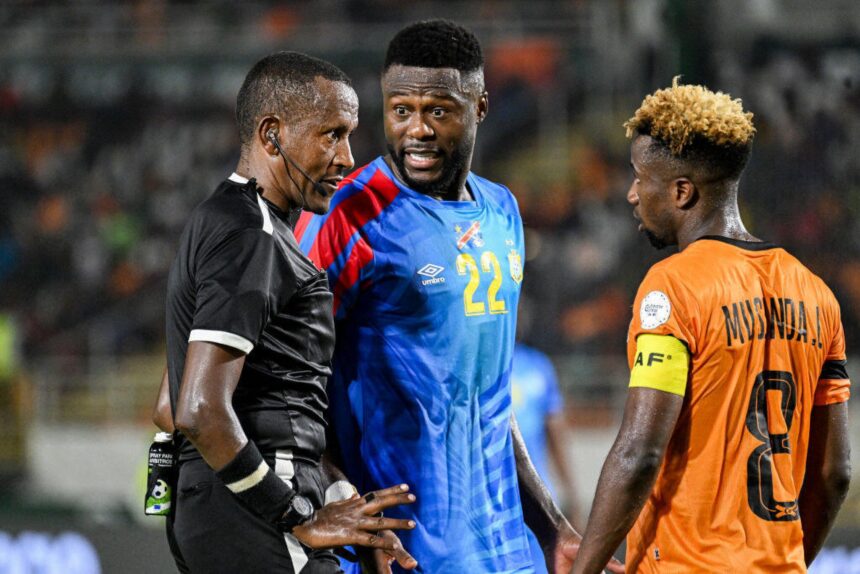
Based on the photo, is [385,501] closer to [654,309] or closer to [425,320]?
[425,320]

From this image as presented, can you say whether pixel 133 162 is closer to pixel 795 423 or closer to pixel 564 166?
pixel 564 166

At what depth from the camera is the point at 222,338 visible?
9.22 ft

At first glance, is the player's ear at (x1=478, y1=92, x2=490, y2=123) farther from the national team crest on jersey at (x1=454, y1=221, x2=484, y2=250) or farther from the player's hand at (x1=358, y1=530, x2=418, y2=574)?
the player's hand at (x1=358, y1=530, x2=418, y2=574)

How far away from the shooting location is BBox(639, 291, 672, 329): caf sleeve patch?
10.3 ft

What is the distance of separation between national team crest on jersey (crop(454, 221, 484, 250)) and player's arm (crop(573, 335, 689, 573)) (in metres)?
0.73

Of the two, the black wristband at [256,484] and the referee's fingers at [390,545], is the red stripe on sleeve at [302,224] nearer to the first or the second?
the black wristband at [256,484]

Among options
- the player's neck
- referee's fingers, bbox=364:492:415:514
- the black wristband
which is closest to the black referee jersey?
the black wristband

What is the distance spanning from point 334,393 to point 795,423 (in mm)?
1362

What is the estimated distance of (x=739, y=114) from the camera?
3.33 m

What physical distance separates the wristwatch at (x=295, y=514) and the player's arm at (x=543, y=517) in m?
1.09

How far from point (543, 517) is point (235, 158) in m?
13.3

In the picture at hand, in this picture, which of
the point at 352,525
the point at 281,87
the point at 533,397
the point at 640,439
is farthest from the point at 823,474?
the point at 533,397

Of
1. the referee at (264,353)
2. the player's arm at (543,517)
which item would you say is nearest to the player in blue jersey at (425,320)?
the player's arm at (543,517)

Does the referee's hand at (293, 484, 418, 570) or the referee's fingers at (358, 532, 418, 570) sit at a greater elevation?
the referee's hand at (293, 484, 418, 570)
